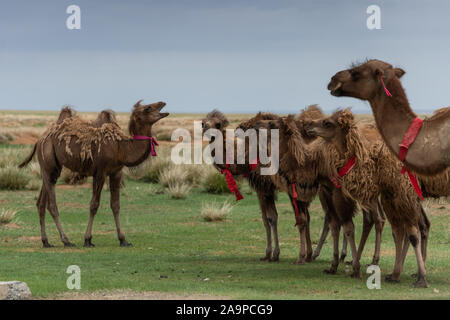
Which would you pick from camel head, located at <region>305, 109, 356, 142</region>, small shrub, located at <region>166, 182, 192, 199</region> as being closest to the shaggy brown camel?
camel head, located at <region>305, 109, 356, 142</region>

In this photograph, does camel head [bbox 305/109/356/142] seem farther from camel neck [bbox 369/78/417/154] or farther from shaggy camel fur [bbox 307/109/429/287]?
camel neck [bbox 369/78/417/154]

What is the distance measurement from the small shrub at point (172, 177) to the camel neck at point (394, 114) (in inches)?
638

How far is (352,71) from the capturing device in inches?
348

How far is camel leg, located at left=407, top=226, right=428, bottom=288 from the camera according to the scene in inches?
398

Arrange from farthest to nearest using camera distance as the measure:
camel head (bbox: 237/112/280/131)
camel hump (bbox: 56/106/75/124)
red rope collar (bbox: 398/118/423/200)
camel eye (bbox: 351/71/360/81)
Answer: camel hump (bbox: 56/106/75/124)
camel head (bbox: 237/112/280/131)
camel eye (bbox: 351/71/360/81)
red rope collar (bbox: 398/118/423/200)

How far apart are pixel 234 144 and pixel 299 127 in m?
1.28

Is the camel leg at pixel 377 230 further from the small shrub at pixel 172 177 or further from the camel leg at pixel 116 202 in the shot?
the small shrub at pixel 172 177

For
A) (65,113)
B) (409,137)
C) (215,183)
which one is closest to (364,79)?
(409,137)

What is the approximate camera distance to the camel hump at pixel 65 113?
15453 millimetres

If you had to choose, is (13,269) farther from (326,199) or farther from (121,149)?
(326,199)

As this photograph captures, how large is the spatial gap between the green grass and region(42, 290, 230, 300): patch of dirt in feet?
0.72

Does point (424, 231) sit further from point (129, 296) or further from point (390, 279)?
point (129, 296)

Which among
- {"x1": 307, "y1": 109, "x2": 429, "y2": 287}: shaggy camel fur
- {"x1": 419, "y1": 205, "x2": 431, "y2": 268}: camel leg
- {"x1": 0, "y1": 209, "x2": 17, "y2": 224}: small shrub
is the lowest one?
{"x1": 0, "y1": 209, "x2": 17, "y2": 224}: small shrub

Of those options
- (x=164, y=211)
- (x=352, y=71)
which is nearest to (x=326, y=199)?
(x=352, y=71)
